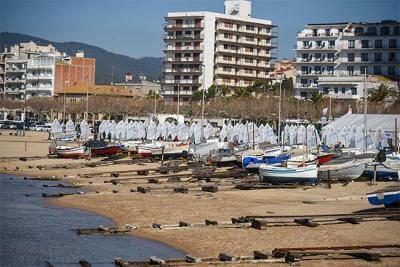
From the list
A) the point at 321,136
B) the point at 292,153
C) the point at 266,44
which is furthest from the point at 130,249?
the point at 266,44

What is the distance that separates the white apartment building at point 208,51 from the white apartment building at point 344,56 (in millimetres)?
19766

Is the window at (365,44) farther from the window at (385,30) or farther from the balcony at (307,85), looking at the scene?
the balcony at (307,85)

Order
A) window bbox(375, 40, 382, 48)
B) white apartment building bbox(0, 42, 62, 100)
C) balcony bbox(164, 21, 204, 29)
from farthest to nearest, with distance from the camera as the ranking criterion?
white apartment building bbox(0, 42, 62, 100), balcony bbox(164, 21, 204, 29), window bbox(375, 40, 382, 48)

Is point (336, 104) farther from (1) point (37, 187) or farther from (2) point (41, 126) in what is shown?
(1) point (37, 187)

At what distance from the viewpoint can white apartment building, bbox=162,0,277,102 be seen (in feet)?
443

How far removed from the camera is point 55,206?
37531 mm

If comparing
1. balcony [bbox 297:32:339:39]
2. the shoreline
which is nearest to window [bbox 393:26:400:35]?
balcony [bbox 297:32:339:39]

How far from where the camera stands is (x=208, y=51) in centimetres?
13575

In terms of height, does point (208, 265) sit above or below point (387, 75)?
below

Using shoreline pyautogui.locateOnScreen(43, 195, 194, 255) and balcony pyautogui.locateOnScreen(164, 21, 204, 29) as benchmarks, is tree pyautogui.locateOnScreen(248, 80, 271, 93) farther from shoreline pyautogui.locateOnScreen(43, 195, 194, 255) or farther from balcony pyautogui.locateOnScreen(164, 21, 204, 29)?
shoreline pyautogui.locateOnScreen(43, 195, 194, 255)

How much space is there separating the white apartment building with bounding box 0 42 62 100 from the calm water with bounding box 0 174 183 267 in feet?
412

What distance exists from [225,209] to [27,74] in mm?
136304

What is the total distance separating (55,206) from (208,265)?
1697 cm

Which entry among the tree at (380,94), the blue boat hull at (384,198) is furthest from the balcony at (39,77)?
the blue boat hull at (384,198)
